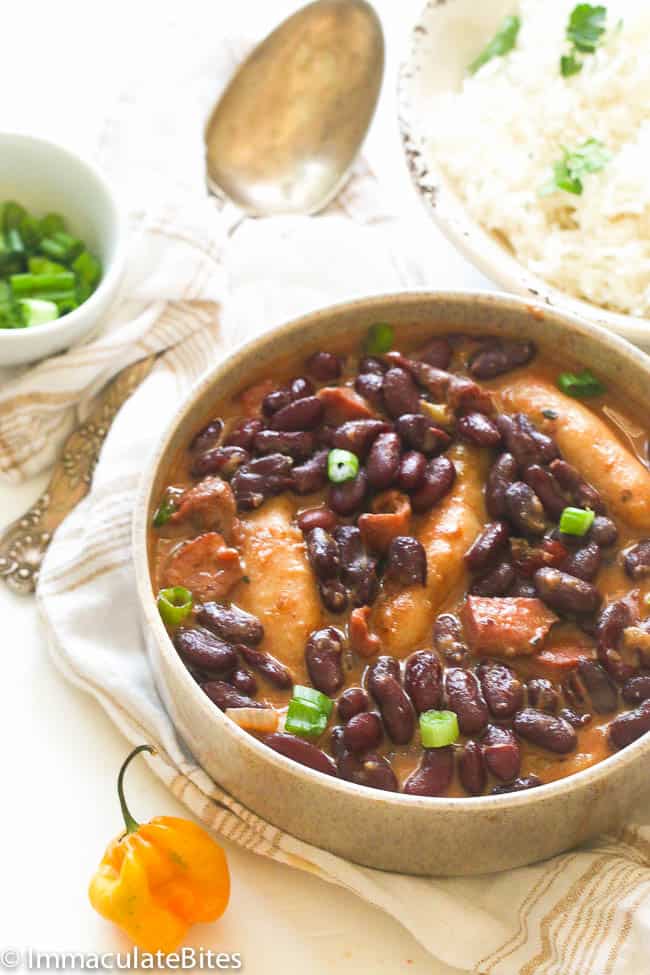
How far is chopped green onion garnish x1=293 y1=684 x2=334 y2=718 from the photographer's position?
2602mm

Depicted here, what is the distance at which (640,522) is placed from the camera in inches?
114

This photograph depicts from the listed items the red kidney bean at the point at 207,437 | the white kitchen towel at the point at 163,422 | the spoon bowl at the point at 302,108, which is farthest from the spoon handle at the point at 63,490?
the spoon bowl at the point at 302,108

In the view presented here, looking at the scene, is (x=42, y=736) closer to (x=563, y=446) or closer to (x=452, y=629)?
(x=452, y=629)

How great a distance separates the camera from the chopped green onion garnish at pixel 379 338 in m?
3.20

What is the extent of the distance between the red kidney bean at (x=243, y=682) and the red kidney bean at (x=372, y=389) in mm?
792

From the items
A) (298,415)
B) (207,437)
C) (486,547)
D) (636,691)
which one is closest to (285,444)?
(298,415)

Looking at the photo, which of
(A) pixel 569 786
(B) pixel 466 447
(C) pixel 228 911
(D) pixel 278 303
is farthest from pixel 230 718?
(D) pixel 278 303

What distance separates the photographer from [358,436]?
2963 mm

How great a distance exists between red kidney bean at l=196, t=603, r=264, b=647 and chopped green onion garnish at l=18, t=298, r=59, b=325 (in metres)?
1.12

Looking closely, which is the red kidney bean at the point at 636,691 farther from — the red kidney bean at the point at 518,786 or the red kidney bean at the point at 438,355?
the red kidney bean at the point at 438,355

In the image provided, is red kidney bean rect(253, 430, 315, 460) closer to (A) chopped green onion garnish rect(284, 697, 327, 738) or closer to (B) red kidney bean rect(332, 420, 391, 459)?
(B) red kidney bean rect(332, 420, 391, 459)

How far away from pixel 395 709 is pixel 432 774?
5.8 inches

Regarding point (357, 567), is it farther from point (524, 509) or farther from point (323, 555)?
point (524, 509)

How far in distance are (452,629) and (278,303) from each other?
134 cm
